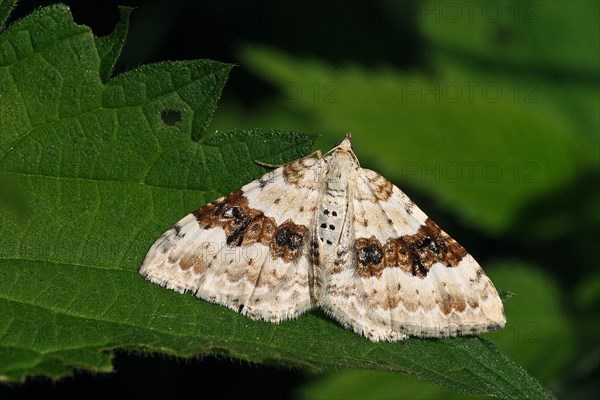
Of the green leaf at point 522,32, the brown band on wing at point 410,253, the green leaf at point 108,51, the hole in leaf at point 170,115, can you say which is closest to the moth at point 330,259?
the brown band on wing at point 410,253

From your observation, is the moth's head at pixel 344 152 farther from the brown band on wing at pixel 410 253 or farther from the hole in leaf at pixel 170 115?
the hole in leaf at pixel 170 115

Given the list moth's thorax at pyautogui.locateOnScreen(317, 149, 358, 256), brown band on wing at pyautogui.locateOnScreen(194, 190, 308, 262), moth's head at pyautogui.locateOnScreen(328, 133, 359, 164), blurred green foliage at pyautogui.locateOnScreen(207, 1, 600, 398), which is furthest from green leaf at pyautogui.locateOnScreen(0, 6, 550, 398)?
blurred green foliage at pyautogui.locateOnScreen(207, 1, 600, 398)

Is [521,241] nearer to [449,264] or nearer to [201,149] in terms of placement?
[449,264]

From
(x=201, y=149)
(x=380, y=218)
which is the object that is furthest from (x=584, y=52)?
(x=201, y=149)

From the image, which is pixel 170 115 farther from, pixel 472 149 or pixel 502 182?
pixel 502 182

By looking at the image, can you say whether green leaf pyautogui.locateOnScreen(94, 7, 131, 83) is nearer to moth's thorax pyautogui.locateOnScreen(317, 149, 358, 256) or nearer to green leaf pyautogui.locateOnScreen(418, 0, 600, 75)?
moth's thorax pyautogui.locateOnScreen(317, 149, 358, 256)

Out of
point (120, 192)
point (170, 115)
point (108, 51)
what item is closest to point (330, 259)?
point (120, 192)
